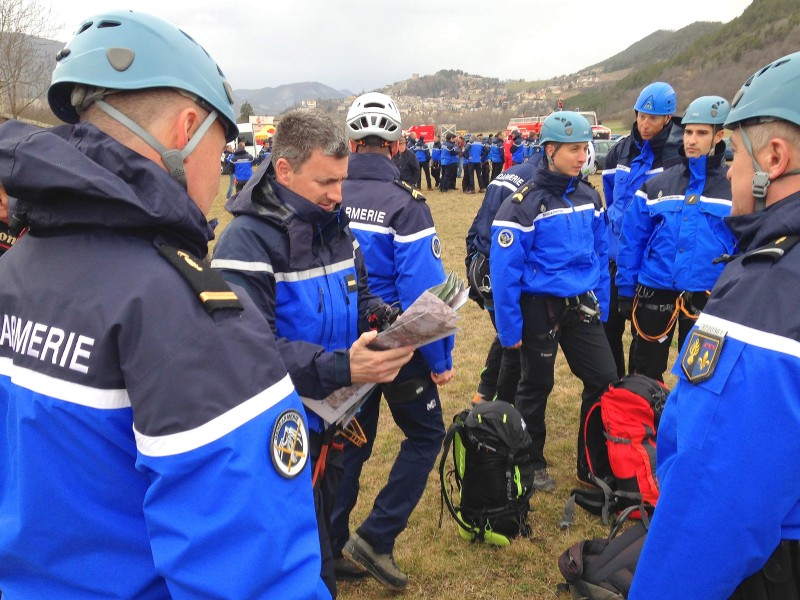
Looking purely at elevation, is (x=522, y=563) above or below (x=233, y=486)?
below

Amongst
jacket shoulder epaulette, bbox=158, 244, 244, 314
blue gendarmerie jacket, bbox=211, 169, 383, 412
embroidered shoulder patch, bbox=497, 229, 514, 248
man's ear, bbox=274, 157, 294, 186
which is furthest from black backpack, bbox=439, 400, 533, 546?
jacket shoulder epaulette, bbox=158, 244, 244, 314

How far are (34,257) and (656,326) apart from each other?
15.0ft

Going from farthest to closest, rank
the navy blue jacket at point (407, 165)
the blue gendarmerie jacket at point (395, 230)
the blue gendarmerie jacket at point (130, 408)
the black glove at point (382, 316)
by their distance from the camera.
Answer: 1. the navy blue jacket at point (407, 165)
2. the blue gendarmerie jacket at point (395, 230)
3. the black glove at point (382, 316)
4. the blue gendarmerie jacket at point (130, 408)

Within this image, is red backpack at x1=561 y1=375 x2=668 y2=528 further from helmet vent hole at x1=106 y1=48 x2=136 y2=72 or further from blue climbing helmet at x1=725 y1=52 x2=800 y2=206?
helmet vent hole at x1=106 y1=48 x2=136 y2=72

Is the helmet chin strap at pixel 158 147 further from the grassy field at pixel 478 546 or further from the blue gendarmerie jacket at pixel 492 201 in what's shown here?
the blue gendarmerie jacket at pixel 492 201

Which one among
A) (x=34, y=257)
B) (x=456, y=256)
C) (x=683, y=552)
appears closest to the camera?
(x=34, y=257)

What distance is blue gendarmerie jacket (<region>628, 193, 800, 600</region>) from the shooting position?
1.53 m

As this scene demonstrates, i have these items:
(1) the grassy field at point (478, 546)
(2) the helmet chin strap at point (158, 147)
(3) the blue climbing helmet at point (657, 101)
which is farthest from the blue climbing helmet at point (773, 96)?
(3) the blue climbing helmet at point (657, 101)

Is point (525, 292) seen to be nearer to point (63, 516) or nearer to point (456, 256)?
point (63, 516)

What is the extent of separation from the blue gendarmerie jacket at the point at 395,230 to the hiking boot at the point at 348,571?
1.36 metres

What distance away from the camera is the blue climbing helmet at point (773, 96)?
1743 millimetres

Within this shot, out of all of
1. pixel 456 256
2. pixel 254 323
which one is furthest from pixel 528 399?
pixel 456 256

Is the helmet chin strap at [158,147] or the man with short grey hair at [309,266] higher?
the helmet chin strap at [158,147]

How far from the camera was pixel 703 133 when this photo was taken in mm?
4578
